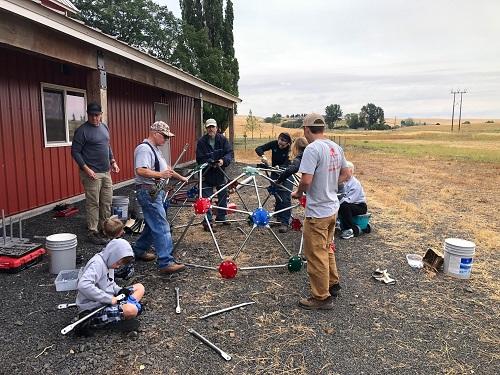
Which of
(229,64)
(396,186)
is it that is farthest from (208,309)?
(229,64)

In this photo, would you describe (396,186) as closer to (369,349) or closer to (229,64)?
(369,349)

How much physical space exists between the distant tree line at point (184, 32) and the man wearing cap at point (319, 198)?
70.2ft

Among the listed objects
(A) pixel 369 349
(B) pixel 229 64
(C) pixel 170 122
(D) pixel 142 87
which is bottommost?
(A) pixel 369 349

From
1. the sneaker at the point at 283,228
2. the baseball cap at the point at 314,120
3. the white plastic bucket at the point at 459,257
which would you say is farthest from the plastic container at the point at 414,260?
the baseball cap at the point at 314,120

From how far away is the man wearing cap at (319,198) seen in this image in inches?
145

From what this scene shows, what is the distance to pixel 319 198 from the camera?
Answer: 3.75 metres

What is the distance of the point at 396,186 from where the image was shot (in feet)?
41.4

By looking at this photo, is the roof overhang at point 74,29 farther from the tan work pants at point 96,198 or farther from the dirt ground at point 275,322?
the dirt ground at point 275,322

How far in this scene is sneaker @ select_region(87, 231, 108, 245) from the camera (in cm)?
551

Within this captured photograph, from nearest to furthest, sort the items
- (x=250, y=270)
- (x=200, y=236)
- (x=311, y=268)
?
(x=311, y=268) → (x=250, y=270) → (x=200, y=236)

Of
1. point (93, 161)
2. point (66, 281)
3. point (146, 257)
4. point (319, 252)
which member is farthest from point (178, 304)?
point (93, 161)

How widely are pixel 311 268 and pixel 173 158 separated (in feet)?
36.8

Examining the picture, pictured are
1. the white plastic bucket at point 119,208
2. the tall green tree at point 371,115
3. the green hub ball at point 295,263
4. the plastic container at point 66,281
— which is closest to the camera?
the plastic container at point 66,281

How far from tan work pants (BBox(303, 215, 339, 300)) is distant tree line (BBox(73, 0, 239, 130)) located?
70.7ft
